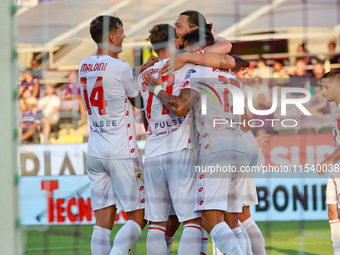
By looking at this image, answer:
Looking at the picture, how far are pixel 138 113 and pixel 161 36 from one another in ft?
7.30

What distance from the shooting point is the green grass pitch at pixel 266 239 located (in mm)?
5125

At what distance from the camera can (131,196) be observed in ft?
11.9

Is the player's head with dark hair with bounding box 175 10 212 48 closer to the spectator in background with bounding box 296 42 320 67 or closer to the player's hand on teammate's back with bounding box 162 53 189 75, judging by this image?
the player's hand on teammate's back with bounding box 162 53 189 75

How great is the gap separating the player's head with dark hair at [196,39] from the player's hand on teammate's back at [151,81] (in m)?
0.22

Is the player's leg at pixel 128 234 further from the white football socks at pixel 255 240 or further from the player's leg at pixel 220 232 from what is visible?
the white football socks at pixel 255 240

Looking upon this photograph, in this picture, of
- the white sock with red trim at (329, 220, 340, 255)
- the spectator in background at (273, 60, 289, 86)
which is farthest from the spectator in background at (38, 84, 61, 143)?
the white sock with red trim at (329, 220, 340, 255)

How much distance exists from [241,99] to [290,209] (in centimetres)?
265

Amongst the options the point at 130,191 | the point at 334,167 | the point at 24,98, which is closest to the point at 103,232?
the point at 130,191

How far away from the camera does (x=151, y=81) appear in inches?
140

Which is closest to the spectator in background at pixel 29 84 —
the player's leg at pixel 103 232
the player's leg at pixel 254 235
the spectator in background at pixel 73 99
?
the spectator in background at pixel 73 99

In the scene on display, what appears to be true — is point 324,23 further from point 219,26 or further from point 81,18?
point 81,18

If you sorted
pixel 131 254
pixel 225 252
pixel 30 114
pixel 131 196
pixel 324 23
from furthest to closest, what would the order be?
pixel 324 23 < pixel 30 114 < pixel 131 254 < pixel 131 196 < pixel 225 252

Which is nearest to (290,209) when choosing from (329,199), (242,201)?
(329,199)

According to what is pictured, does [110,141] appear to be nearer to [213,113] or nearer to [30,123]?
[213,113]
